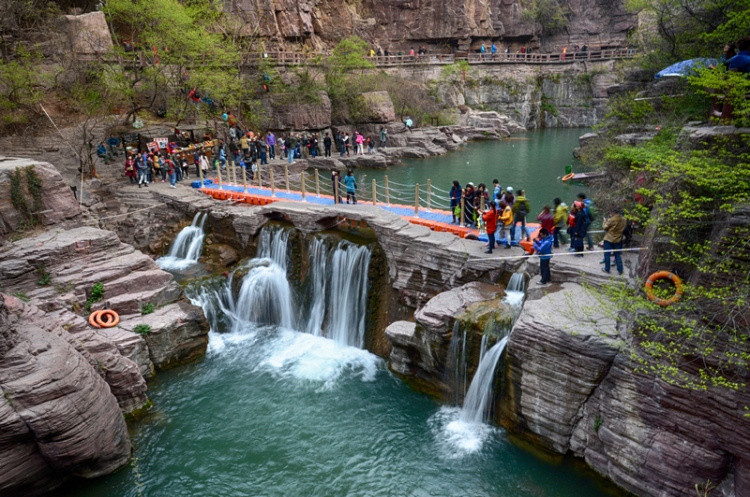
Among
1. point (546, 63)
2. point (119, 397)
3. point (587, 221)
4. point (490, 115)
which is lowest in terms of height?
point (119, 397)

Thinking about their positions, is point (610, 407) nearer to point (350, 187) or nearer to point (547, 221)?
point (547, 221)

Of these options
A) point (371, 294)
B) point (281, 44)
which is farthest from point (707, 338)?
point (281, 44)

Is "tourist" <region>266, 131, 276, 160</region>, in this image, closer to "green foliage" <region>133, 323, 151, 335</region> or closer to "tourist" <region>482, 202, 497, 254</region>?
"green foliage" <region>133, 323, 151, 335</region>

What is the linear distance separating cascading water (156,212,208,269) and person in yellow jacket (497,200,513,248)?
41.3 ft

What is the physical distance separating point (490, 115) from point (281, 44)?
21401 millimetres

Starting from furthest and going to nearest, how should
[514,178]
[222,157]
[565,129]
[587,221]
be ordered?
[565,129], [514,178], [222,157], [587,221]

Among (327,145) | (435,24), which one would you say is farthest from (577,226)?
(435,24)

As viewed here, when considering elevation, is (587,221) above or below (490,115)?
below

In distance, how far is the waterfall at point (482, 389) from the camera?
38.5ft

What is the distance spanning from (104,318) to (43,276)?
2.40 metres

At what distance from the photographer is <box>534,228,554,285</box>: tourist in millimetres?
12094

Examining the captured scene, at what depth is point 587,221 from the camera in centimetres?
1273

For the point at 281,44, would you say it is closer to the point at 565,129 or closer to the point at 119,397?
the point at 565,129

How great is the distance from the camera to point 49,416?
10.0m
